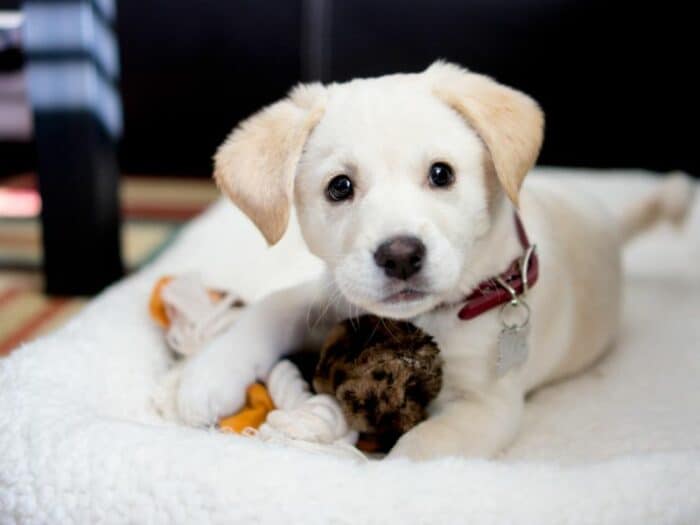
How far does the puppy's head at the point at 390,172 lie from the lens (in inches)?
47.3

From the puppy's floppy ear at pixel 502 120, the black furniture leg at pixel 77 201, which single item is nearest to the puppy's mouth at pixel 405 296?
the puppy's floppy ear at pixel 502 120

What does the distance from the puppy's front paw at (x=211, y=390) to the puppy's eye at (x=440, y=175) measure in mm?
477

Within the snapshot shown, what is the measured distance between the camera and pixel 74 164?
2.42 meters

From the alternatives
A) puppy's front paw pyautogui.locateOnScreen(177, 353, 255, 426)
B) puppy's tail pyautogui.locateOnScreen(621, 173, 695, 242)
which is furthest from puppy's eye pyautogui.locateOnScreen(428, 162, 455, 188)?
puppy's tail pyautogui.locateOnScreen(621, 173, 695, 242)

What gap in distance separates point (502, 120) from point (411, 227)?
0.27m

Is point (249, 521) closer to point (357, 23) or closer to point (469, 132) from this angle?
point (469, 132)

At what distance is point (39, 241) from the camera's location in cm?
303

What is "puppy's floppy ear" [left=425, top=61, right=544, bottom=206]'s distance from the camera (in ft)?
4.22

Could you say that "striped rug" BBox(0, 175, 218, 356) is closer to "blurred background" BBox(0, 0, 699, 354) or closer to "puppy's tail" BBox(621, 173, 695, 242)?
"blurred background" BBox(0, 0, 699, 354)

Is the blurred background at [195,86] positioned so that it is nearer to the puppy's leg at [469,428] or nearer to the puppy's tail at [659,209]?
the puppy's tail at [659,209]

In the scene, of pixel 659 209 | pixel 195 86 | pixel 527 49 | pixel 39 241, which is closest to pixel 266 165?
pixel 659 209

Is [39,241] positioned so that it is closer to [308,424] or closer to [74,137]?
[74,137]

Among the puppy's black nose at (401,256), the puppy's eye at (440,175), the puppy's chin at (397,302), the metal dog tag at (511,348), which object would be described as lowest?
the metal dog tag at (511,348)

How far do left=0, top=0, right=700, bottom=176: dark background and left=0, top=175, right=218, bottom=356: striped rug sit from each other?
435 millimetres
